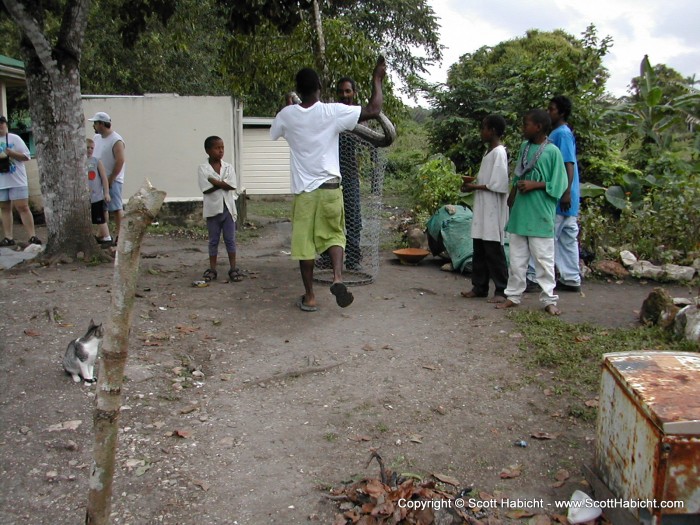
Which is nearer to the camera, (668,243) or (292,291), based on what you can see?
(292,291)

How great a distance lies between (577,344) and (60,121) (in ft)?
18.5

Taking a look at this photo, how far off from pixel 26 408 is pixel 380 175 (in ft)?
14.0

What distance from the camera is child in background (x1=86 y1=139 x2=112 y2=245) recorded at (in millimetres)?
8570

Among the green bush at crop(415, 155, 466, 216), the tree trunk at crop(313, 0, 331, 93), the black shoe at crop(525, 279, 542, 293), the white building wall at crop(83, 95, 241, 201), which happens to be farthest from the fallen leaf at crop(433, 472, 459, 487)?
Answer: the white building wall at crop(83, 95, 241, 201)

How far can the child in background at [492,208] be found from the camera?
6.02 m

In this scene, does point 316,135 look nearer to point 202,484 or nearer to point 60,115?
point 60,115

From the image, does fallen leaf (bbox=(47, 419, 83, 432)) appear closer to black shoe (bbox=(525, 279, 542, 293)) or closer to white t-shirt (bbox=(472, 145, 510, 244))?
white t-shirt (bbox=(472, 145, 510, 244))

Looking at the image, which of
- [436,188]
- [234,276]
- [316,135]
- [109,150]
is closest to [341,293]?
[316,135]

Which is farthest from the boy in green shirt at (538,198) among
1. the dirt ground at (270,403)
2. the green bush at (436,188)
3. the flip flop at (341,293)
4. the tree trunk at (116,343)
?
the tree trunk at (116,343)

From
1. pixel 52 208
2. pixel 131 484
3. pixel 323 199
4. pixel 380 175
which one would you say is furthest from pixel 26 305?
pixel 380 175

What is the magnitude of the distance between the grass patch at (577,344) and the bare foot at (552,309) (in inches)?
4.1

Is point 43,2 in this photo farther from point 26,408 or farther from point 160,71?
point 160,71

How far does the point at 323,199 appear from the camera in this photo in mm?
5664

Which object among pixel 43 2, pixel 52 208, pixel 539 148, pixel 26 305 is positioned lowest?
pixel 26 305
